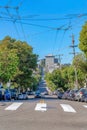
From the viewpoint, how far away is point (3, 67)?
66.3 meters

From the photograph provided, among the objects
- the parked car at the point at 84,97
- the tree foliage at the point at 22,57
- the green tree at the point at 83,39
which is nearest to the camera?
the parked car at the point at 84,97

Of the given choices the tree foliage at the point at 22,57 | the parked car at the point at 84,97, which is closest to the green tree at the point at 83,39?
the parked car at the point at 84,97

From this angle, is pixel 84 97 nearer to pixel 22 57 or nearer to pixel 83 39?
pixel 83 39

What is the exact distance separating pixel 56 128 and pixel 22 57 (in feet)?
210

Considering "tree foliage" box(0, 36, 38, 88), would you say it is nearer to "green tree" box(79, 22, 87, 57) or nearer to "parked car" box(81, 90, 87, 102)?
"green tree" box(79, 22, 87, 57)

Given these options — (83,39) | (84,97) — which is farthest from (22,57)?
(84,97)

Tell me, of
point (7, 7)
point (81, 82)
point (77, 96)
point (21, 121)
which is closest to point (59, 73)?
point (81, 82)

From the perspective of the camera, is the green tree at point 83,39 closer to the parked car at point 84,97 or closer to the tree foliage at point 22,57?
the parked car at point 84,97

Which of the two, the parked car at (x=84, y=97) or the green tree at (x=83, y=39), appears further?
the green tree at (x=83, y=39)

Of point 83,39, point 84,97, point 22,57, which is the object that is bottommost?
point 84,97

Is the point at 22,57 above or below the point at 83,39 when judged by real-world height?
above

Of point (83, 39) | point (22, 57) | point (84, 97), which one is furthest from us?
point (22, 57)

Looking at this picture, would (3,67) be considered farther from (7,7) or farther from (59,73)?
(59,73)

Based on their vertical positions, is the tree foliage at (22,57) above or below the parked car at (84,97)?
above
